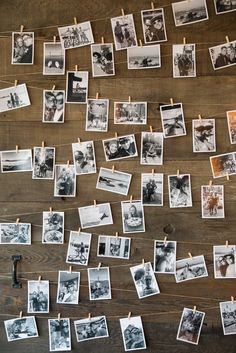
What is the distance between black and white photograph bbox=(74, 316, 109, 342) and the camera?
174 centimetres

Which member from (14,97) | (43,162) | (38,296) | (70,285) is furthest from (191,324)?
(14,97)

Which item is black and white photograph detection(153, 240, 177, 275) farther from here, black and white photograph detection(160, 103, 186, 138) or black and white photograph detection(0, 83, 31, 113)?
black and white photograph detection(0, 83, 31, 113)

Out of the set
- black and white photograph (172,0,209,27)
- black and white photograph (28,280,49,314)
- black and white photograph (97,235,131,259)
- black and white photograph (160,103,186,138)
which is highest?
black and white photograph (172,0,209,27)

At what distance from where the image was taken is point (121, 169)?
68.1 inches

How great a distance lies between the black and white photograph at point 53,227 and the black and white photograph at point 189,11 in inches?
33.8

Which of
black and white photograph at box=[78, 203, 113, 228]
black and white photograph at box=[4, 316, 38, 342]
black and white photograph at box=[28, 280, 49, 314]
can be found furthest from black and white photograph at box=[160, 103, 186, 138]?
black and white photograph at box=[4, 316, 38, 342]

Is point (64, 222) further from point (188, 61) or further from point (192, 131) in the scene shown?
point (188, 61)

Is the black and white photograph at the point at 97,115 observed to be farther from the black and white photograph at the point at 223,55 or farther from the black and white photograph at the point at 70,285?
the black and white photograph at the point at 70,285

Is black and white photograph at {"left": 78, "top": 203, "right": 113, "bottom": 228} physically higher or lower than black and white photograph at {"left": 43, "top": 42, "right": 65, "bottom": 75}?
lower

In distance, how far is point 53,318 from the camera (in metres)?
1.75

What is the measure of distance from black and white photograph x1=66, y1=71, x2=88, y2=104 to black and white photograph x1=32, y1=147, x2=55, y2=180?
8.2 inches

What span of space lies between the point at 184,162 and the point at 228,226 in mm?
292

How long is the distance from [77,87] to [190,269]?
0.81 metres

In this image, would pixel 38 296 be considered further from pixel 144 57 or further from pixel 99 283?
pixel 144 57
